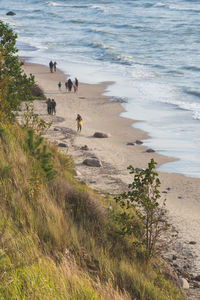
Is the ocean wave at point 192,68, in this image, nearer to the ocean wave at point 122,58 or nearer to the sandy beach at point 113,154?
the ocean wave at point 122,58

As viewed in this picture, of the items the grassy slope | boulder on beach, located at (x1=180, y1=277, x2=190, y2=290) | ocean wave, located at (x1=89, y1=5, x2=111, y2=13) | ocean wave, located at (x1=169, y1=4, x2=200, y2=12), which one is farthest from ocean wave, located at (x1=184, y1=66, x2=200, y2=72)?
ocean wave, located at (x1=89, y1=5, x2=111, y2=13)

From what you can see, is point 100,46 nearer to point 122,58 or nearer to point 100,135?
point 122,58

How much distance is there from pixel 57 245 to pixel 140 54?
50104 millimetres

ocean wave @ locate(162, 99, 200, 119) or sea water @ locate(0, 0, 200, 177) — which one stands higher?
sea water @ locate(0, 0, 200, 177)

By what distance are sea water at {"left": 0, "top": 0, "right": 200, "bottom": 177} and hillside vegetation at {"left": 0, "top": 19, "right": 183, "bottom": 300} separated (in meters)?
9.79

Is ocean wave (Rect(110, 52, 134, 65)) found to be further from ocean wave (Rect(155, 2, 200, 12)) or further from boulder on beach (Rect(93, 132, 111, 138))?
ocean wave (Rect(155, 2, 200, 12))

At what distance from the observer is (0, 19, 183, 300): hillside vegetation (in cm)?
373

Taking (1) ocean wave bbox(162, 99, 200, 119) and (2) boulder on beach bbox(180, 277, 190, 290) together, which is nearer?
(2) boulder on beach bbox(180, 277, 190, 290)

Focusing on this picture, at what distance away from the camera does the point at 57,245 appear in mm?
5398

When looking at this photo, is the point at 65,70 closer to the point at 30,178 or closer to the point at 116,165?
the point at 116,165

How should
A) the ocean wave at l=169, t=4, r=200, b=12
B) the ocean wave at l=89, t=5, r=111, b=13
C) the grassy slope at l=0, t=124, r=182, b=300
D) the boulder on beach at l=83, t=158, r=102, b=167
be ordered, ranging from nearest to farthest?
the grassy slope at l=0, t=124, r=182, b=300 < the boulder on beach at l=83, t=158, r=102, b=167 < the ocean wave at l=169, t=4, r=200, b=12 < the ocean wave at l=89, t=5, r=111, b=13

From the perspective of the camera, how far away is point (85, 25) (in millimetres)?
82750

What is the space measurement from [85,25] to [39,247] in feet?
270

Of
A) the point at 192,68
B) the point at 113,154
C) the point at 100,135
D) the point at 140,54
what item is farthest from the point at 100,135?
the point at 140,54
